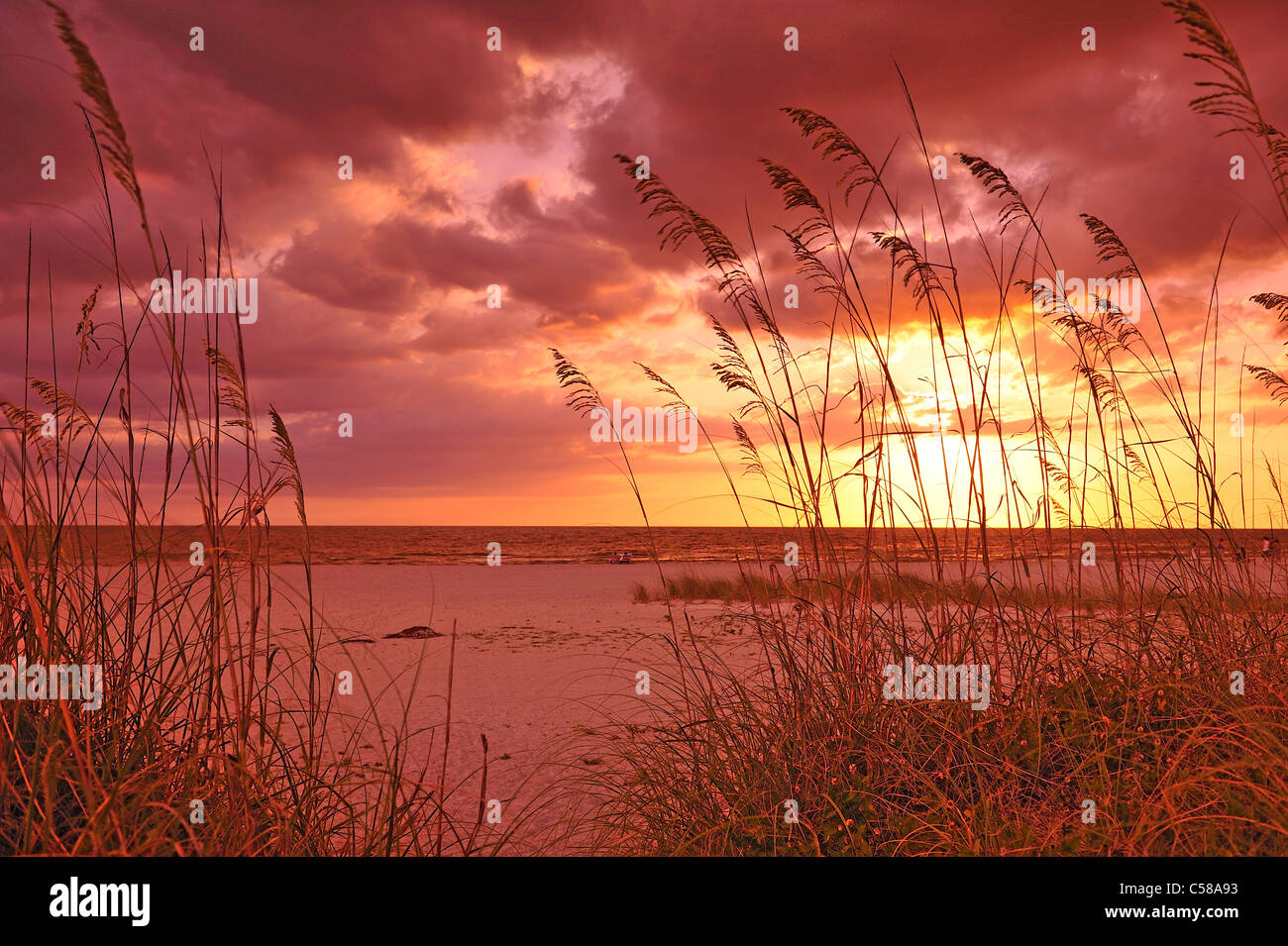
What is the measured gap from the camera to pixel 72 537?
2.47 m

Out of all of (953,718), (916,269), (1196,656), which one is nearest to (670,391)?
(916,269)

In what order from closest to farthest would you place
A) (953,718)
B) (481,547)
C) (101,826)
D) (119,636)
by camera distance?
(101,826), (119,636), (953,718), (481,547)

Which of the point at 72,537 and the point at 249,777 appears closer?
the point at 249,777

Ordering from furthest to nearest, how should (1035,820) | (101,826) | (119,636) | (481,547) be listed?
(481,547) → (119,636) → (1035,820) → (101,826)

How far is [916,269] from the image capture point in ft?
8.82
